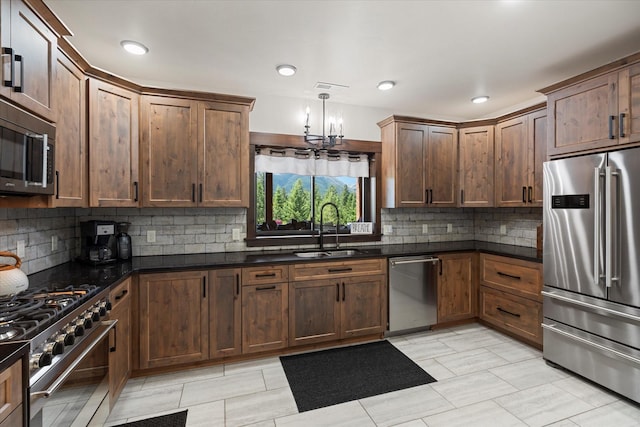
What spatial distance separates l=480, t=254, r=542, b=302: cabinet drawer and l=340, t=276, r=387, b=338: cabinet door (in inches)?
49.5

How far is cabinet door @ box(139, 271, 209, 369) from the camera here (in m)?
2.59

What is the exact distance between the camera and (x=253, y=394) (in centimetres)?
240

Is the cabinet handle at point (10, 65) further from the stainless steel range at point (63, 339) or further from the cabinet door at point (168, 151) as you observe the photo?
the cabinet door at point (168, 151)

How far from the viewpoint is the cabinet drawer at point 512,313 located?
3.07 m

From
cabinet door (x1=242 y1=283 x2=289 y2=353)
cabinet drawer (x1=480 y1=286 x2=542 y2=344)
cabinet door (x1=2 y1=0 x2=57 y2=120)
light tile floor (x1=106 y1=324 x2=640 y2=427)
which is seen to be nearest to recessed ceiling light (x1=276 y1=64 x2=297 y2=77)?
cabinet door (x1=2 y1=0 x2=57 y2=120)

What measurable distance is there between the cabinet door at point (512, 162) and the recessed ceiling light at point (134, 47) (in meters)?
3.67

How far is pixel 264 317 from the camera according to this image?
2898 mm

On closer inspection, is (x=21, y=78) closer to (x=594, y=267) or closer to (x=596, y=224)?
(x=596, y=224)

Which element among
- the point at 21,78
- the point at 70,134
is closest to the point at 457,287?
the point at 70,134

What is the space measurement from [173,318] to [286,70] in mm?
2368

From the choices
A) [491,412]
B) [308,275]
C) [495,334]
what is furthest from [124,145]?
[495,334]

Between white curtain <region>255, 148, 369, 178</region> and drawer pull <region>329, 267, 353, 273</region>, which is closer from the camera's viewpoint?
drawer pull <region>329, 267, 353, 273</region>

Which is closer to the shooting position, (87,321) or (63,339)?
(63,339)

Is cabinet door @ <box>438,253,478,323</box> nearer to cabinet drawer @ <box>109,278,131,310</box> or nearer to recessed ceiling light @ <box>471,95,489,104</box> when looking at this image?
recessed ceiling light @ <box>471,95,489,104</box>
